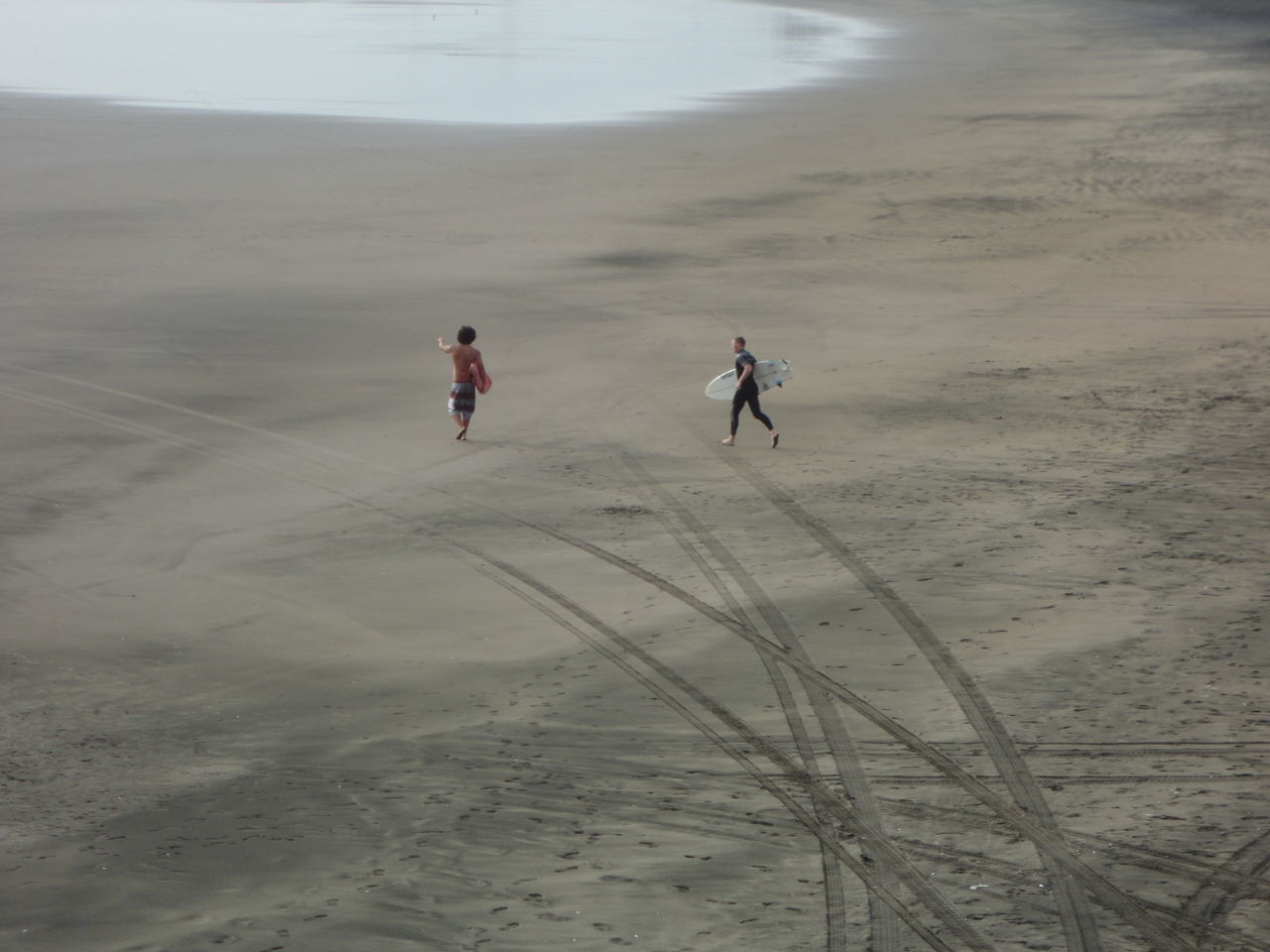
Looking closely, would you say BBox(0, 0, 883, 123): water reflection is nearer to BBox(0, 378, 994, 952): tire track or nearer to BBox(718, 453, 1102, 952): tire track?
BBox(0, 378, 994, 952): tire track

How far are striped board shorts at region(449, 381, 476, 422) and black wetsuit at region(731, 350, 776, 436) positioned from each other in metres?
2.81

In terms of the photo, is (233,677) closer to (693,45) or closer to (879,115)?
(879,115)

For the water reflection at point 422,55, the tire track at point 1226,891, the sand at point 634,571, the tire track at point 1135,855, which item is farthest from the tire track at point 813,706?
the water reflection at point 422,55

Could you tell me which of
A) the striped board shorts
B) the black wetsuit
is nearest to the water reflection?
the striped board shorts

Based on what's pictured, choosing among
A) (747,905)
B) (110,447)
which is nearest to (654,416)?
(110,447)

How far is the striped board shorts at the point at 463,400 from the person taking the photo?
15.6 metres

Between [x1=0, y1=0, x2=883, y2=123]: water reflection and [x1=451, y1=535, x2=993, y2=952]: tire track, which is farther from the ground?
[x1=0, y1=0, x2=883, y2=123]: water reflection

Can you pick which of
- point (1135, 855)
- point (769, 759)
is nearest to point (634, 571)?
point (769, 759)

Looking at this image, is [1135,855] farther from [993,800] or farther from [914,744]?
[914,744]

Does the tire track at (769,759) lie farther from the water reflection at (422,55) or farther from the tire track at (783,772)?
the water reflection at (422,55)

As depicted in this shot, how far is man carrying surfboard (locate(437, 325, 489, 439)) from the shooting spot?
51.3 feet

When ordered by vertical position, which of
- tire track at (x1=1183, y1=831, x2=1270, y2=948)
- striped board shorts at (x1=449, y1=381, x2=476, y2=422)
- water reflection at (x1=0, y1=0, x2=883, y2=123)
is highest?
water reflection at (x1=0, y1=0, x2=883, y2=123)

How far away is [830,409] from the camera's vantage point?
16.7 metres

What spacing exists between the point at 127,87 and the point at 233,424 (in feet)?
92.1
